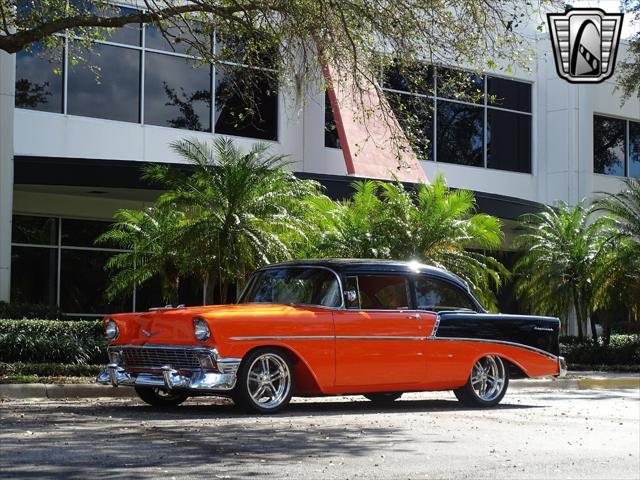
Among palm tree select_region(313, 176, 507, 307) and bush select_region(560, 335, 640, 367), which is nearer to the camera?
palm tree select_region(313, 176, 507, 307)

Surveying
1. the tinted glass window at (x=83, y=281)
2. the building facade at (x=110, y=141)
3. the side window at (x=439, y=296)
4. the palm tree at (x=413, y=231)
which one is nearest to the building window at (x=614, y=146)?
the building facade at (x=110, y=141)

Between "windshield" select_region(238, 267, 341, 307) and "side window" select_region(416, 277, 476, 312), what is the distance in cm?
127

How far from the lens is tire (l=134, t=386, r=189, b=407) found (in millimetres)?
11836

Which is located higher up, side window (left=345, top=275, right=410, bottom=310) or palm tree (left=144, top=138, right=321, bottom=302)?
palm tree (left=144, top=138, right=321, bottom=302)

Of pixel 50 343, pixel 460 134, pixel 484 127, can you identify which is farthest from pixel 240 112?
pixel 50 343

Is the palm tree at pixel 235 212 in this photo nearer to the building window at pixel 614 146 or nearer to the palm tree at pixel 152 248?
the palm tree at pixel 152 248

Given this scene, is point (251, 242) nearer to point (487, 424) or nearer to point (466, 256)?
point (466, 256)

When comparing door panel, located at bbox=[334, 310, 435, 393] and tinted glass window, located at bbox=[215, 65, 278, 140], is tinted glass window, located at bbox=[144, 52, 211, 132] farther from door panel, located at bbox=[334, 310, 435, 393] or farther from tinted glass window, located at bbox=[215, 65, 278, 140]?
door panel, located at bbox=[334, 310, 435, 393]

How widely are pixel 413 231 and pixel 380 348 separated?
768 centimetres

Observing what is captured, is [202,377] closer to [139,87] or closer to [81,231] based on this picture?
[139,87]

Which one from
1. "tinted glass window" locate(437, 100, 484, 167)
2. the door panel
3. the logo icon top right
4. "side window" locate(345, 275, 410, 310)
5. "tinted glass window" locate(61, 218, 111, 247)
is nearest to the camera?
the logo icon top right

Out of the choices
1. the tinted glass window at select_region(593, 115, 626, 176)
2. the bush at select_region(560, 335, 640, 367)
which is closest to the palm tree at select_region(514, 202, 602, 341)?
the bush at select_region(560, 335, 640, 367)

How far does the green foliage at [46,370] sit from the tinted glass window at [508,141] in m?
18.4

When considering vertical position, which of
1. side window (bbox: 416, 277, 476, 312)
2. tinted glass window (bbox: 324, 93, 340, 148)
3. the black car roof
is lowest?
side window (bbox: 416, 277, 476, 312)
